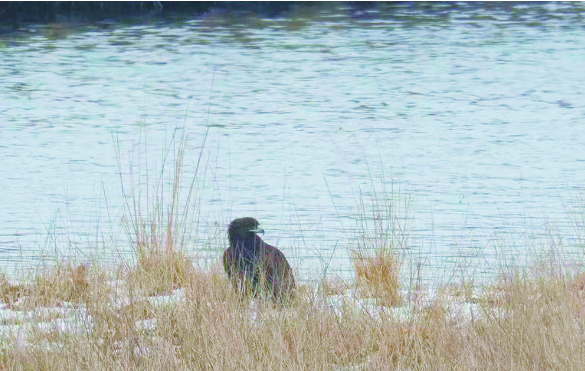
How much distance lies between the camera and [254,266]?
5562 millimetres

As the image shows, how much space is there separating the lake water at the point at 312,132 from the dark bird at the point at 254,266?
263mm

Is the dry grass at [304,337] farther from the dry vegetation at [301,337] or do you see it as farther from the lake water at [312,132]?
the lake water at [312,132]

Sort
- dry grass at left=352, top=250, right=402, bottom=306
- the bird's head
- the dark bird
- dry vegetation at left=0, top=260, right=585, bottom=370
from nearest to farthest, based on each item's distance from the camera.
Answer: dry vegetation at left=0, top=260, right=585, bottom=370 < the dark bird < dry grass at left=352, top=250, right=402, bottom=306 < the bird's head

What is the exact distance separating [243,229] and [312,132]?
9.93 metres

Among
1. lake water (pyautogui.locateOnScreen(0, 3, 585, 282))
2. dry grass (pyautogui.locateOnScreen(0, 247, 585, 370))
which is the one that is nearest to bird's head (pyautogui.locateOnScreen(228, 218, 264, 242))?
lake water (pyautogui.locateOnScreen(0, 3, 585, 282))

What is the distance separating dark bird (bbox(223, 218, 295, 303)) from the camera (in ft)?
17.6

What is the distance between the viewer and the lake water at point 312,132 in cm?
867

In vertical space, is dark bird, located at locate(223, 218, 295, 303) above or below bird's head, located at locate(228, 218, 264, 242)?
below

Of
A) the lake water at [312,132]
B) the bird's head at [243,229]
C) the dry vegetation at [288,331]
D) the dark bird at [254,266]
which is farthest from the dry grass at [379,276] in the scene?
the bird's head at [243,229]

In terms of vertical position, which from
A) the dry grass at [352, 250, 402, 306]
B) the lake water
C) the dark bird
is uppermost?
the dark bird

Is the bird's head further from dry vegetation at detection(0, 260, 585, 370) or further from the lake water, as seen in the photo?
dry vegetation at detection(0, 260, 585, 370)

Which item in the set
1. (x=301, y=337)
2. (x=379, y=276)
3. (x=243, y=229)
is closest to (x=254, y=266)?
(x=243, y=229)

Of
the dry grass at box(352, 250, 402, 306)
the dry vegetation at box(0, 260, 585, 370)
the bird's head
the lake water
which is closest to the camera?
the dry vegetation at box(0, 260, 585, 370)

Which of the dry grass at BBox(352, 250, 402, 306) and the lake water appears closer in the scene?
the dry grass at BBox(352, 250, 402, 306)
